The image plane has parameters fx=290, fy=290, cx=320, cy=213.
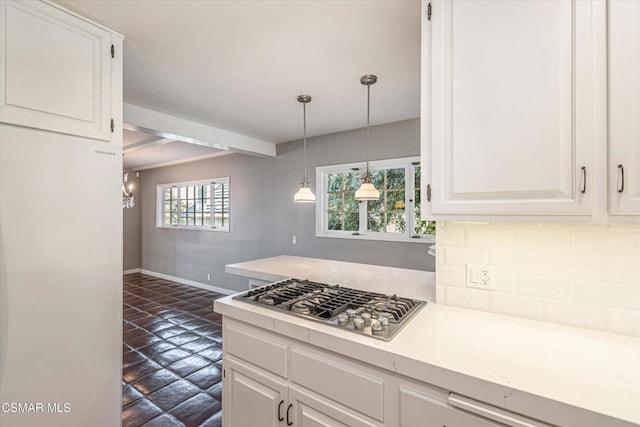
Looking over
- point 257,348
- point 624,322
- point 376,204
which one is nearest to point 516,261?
point 624,322

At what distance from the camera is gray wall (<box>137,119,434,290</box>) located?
3.35 m

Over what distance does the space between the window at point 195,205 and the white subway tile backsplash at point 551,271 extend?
4.40 metres

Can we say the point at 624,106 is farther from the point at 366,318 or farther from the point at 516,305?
the point at 366,318

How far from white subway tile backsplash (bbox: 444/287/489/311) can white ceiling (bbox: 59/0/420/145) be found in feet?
4.76

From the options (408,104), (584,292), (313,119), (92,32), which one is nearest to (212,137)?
(313,119)

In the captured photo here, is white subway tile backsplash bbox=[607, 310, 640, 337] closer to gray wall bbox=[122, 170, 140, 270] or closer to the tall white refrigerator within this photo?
the tall white refrigerator

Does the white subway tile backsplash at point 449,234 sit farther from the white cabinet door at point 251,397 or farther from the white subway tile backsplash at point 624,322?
the white cabinet door at point 251,397

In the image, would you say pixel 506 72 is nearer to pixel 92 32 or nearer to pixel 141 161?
pixel 92 32

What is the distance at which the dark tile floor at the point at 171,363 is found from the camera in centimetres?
208

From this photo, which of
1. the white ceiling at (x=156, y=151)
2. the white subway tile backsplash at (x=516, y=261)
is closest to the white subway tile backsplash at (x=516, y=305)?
the white subway tile backsplash at (x=516, y=261)

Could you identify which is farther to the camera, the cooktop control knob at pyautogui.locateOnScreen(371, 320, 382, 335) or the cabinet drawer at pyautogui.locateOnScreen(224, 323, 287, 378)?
the cabinet drawer at pyautogui.locateOnScreen(224, 323, 287, 378)

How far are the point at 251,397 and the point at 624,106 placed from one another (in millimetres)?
1798

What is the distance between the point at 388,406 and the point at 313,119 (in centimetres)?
280
